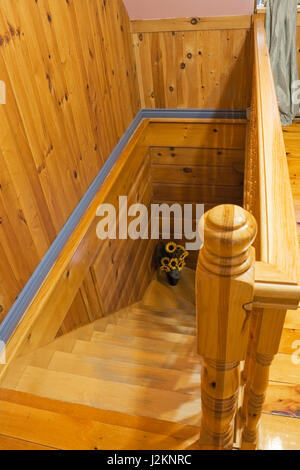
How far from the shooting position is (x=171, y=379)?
1.70 metres

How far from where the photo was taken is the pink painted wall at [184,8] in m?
2.60

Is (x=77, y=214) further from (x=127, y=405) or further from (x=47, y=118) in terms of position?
(x=127, y=405)

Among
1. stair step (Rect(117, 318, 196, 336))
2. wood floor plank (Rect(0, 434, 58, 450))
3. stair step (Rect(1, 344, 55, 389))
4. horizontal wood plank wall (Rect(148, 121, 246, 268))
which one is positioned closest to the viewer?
wood floor plank (Rect(0, 434, 58, 450))

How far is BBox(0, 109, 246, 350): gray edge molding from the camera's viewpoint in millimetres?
1643

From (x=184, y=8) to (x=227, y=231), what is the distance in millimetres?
2619

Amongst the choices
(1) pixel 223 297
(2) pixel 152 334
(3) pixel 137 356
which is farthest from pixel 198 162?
(1) pixel 223 297

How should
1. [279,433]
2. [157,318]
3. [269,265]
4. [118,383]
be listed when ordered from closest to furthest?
[269,265] < [279,433] < [118,383] < [157,318]

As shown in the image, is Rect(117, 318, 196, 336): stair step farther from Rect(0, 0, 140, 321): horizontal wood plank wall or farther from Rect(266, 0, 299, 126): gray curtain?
Rect(266, 0, 299, 126): gray curtain

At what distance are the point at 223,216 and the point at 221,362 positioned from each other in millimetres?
420

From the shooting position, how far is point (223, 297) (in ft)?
2.42

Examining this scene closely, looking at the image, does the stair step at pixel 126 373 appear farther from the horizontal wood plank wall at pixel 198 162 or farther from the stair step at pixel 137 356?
the horizontal wood plank wall at pixel 198 162

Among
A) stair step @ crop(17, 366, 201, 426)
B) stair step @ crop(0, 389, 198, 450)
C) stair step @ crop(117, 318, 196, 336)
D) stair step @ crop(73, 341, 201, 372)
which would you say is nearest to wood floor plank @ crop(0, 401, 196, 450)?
stair step @ crop(0, 389, 198, 450)

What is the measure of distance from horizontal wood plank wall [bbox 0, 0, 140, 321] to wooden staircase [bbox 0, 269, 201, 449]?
315 mm
